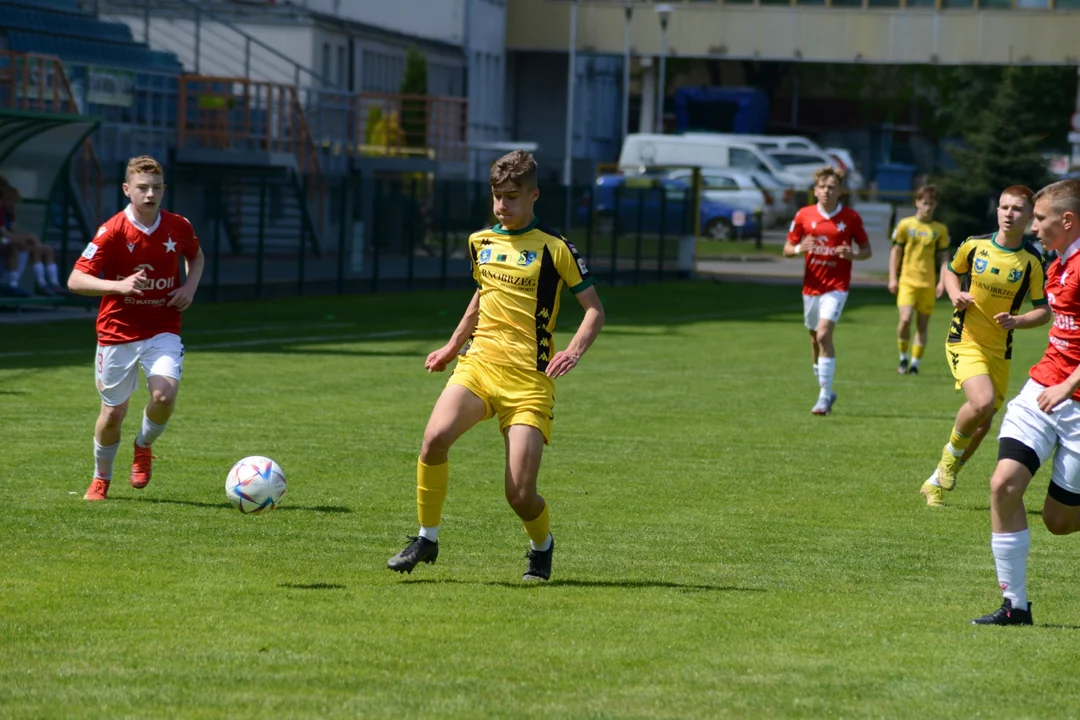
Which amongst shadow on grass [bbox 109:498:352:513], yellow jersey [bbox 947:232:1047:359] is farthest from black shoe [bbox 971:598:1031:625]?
shadow on grass [bbox 109:498:352:513]

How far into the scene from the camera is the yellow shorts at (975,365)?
10.9 meters

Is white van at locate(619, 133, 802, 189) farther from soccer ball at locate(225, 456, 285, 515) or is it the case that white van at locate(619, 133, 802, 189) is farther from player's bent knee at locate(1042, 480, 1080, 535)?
player's bent knee at locate(1042, 480, 1080, 535)

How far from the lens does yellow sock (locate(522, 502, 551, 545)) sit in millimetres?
7988

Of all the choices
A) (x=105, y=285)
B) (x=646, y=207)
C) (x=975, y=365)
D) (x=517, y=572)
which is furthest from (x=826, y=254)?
(x=646, y=207)

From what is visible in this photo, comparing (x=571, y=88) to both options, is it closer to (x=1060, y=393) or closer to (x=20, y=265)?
(x=20, y=265)

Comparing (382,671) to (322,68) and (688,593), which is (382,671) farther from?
(322,68)

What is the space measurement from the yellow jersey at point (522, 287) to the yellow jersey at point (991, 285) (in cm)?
393

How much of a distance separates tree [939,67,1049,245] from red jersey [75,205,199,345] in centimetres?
3718

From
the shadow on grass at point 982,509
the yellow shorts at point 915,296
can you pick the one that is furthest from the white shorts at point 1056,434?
the yellow shorts at point 915,296

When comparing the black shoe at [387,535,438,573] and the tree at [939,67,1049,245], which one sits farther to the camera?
the tree at [939,67,1049,245]

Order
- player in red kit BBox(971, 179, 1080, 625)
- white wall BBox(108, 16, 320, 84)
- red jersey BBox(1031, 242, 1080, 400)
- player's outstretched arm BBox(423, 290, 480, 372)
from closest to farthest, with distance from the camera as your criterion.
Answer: player in red kit BBox(971, 179, 1080, 625) → red jersey BBox(1031, 242, 1080, 400) → player's outstretched arm BBox(423, 290, 480, 372) → white wall BBox(108, 16, 320, 84)

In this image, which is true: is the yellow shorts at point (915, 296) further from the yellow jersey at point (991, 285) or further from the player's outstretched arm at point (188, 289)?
the player's outstretched arm at point (188, 289)

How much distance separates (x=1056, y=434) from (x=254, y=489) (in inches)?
171

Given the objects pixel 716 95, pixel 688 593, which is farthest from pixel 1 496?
pixel 716 95
